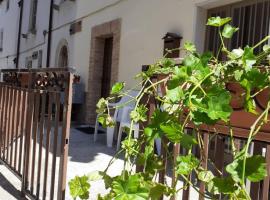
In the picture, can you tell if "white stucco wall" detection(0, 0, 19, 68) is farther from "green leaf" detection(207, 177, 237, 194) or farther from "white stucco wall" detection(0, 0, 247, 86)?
"green leaf" detection(207, 177, 237, 194)

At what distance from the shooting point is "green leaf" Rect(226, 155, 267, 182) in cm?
93

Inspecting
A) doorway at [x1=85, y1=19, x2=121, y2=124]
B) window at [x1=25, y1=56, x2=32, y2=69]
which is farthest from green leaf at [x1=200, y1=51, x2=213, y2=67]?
window at [x1=25, y1=56, x2=32, y2=69]

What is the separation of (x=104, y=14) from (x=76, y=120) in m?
2.70

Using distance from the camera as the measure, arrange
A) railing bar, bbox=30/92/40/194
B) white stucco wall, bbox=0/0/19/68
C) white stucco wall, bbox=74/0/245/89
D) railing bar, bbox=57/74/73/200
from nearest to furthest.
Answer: railing bar, bbox=57/74/73/200, railing bar, bbox=30/92/40/194, white stucco wall, bbox=74/0/245/89, white stucco wall, bbox=0/0/19/68

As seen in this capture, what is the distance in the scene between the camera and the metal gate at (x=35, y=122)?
2.95 meters

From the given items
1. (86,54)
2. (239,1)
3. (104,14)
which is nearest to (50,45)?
(86,54)

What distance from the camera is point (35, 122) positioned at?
3674mm

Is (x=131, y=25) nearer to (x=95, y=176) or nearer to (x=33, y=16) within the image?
(x=95, y=176)

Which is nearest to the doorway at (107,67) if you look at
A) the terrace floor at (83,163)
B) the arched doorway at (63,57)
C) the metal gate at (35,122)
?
the terrace floor at (83,163)

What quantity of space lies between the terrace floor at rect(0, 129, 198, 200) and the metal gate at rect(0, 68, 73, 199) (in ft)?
0.46

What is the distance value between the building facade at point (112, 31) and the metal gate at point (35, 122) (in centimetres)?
296

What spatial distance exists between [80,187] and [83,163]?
4.07m

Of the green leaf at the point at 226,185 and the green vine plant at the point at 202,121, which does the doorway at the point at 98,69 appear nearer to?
the green vine plant at the point at 202,121

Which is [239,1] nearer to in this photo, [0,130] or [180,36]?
[180,36]
